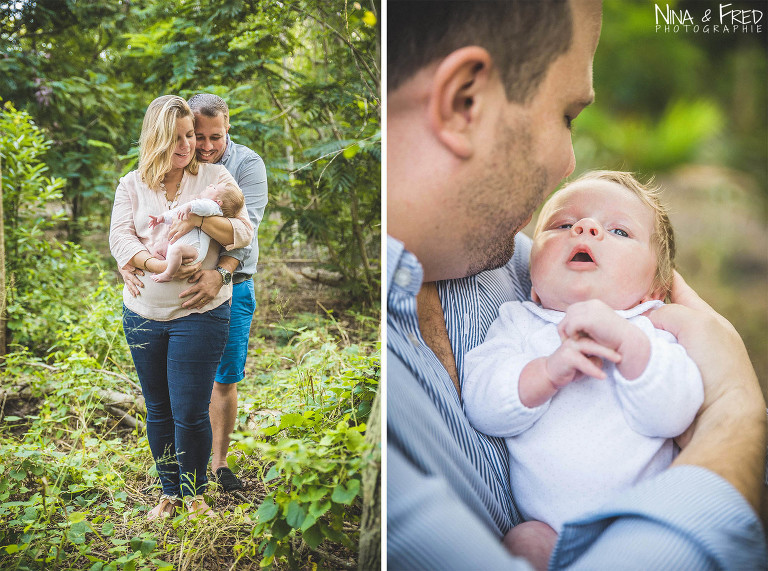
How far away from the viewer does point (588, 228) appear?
1.19 metres

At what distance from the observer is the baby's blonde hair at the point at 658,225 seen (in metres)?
1.22

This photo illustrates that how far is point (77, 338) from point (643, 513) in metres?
2.74

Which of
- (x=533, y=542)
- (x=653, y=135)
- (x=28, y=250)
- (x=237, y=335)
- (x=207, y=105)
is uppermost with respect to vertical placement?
(x=207, y=105)

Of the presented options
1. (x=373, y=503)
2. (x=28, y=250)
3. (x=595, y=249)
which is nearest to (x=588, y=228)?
(x=595, y=249)

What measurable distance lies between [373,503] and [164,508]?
111 cm

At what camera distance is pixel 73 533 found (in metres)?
1.62

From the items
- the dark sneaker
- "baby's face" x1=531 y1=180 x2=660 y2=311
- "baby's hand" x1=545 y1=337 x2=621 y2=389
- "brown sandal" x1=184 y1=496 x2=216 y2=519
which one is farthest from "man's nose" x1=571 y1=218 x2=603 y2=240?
the dark sneaker

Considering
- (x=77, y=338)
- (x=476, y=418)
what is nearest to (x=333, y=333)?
(x=77, y=338)

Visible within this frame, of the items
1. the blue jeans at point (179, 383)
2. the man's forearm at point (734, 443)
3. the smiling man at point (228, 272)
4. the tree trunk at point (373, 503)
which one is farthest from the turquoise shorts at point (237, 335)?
the man's forearm at point (734, 443)

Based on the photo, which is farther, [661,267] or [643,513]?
[661,267]

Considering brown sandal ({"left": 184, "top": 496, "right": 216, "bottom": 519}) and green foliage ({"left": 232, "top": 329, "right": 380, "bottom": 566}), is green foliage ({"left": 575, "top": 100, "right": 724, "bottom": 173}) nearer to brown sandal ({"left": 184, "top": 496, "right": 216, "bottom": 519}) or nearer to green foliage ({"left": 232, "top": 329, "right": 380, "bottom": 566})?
green foliage ({"left": 232, "top": 329, "right": 380, "bottom": 566})

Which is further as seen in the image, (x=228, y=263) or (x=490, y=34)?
(x=228, y=263)

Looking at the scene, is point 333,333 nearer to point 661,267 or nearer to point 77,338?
point 77,338

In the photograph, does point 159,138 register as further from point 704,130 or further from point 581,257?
point 704,130
